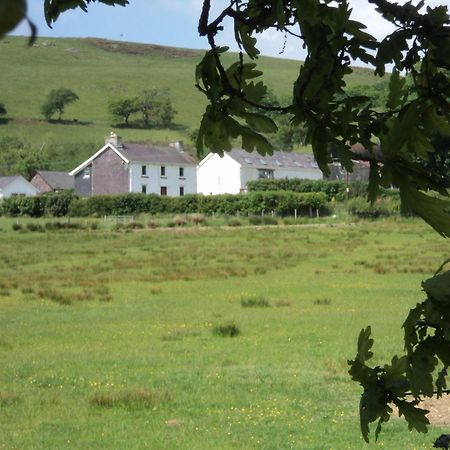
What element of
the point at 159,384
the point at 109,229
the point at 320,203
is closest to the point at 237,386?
the point at 159,384

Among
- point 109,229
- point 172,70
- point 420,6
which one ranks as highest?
point 172,70

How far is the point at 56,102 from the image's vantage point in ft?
432

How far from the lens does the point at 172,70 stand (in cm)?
16188

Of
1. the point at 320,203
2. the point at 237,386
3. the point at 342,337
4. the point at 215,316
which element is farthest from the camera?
the point at 320,203

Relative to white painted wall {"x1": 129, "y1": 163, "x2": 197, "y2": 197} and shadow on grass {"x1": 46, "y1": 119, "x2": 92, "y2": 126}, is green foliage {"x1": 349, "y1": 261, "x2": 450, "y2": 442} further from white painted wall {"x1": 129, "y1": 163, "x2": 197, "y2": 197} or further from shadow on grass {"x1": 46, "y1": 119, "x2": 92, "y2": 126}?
shadow on grass {"x1": 46, "y1": 119, "x2": 92, "y2": 126}

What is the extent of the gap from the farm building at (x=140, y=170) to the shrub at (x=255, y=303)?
68344mm

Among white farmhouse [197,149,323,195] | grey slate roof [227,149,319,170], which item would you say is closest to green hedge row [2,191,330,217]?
white farmhouse [197,149,323,195]

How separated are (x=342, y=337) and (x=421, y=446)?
7684mm

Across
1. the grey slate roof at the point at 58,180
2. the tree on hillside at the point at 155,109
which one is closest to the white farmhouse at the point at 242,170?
the grey slate roof at the point at 58,180

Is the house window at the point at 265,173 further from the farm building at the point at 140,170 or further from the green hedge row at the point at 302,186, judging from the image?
the green hedge row at the point at 302,186

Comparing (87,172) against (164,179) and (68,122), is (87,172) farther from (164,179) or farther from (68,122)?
(68,122)

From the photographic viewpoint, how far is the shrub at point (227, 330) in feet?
56.8

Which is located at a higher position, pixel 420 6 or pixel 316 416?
pixel 420 6

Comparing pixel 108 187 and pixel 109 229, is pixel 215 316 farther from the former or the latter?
pixel 108 187
